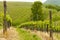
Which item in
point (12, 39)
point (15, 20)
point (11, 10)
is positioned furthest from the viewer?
point (11, 10)

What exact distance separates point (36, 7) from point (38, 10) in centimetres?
125

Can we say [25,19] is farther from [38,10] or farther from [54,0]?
[54,0]

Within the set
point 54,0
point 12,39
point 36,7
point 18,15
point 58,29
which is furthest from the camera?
point 54,0

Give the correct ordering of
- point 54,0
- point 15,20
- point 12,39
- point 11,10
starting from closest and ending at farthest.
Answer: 1. point 12,39
2. point 15,20
3. point 11,10
4. point 54,0

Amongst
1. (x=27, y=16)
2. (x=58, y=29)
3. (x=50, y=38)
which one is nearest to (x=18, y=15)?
(x=27, y=16)

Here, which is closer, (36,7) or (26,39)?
(26,39)

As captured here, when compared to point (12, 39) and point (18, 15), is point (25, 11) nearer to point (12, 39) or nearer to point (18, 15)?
point (18, 15)

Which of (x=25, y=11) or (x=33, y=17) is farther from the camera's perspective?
(x=25, y=11)

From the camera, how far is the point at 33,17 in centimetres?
8738

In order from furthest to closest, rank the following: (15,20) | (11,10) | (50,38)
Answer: (11,10) < (15,20) < (50,38)

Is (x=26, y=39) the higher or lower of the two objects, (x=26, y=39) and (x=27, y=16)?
the higher

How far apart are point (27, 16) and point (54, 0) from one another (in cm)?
5802

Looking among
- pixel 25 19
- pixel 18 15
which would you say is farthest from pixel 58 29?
pixel 18 15

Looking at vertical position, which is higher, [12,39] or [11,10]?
[12,39]
